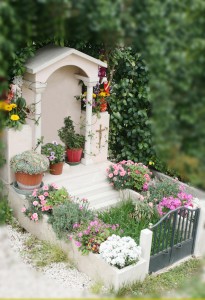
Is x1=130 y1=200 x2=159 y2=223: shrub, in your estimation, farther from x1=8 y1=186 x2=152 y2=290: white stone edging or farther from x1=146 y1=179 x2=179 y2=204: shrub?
x1=8 y1=186 x2=152 y2=290: white stone edging

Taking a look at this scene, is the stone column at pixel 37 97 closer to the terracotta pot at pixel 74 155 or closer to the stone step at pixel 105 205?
the terracotta pot at pixel 74 155

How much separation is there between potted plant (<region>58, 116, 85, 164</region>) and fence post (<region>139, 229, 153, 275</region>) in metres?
2.82

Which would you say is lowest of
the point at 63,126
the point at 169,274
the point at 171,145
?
the point at 169,274

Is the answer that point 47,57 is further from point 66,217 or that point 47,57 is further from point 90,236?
point 90,236

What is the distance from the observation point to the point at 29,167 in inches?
305

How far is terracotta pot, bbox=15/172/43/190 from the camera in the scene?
7953 millimetres

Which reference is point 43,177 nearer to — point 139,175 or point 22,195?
point 22,195

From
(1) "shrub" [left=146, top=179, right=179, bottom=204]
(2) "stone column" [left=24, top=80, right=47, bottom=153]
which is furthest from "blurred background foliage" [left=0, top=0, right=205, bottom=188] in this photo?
(1) "shrub" [left=146, top=179, right=179, bottom=204]

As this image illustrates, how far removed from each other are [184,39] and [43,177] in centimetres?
577

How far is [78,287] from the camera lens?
6.71m

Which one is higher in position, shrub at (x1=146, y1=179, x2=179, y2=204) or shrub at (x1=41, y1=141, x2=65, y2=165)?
shrub at (x1=41, y1=141, x2=65, y2=165)

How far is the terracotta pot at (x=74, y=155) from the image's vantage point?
29.8ft

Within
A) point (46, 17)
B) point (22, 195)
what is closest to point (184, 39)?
point (46, 17)

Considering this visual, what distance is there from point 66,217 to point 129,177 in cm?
203
